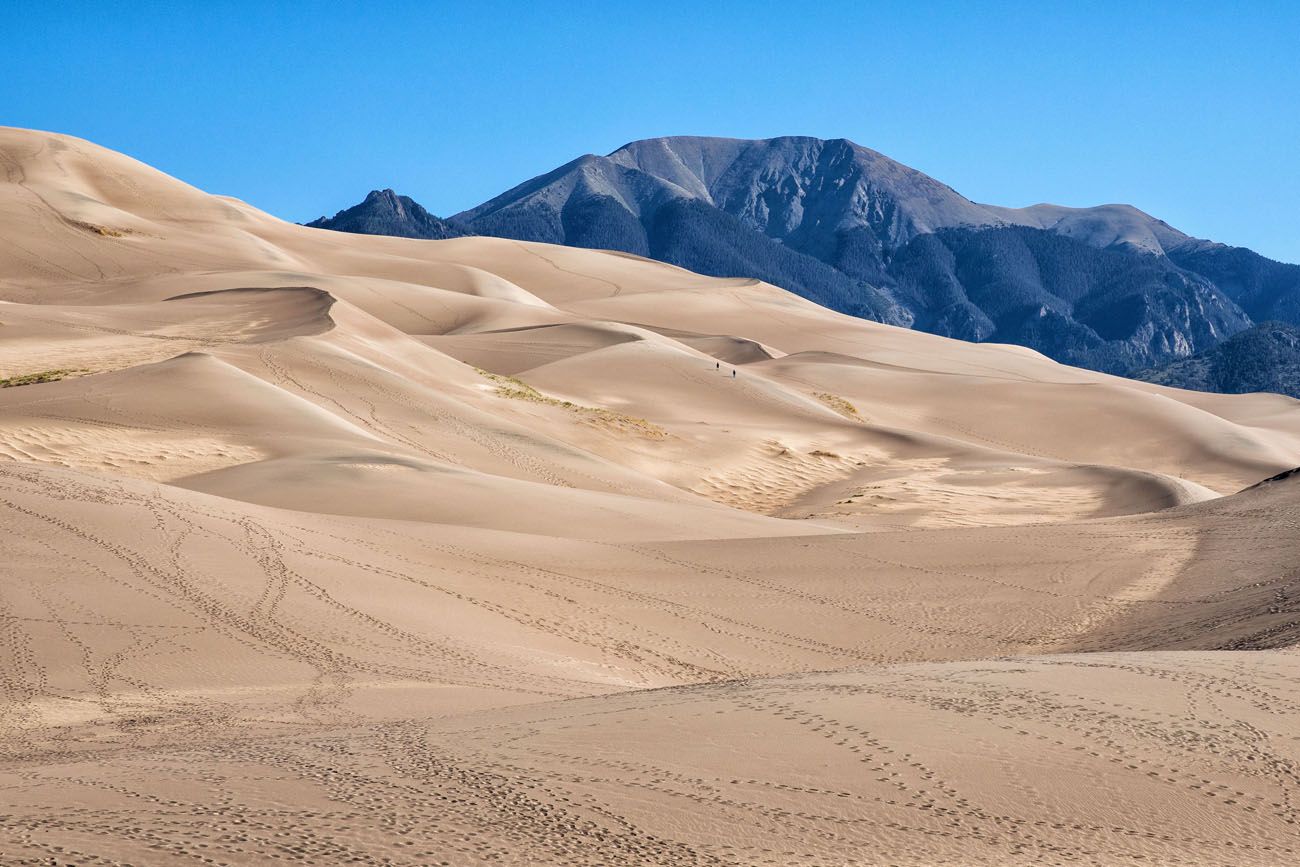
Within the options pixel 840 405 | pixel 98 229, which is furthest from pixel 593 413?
pixel 98 229

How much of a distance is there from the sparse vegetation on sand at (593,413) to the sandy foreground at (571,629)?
0.16 meters

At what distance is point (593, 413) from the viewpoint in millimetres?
27906

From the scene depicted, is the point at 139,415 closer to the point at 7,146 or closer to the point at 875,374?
the point at 875,374

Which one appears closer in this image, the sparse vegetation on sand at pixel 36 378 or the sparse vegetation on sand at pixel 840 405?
the sparse vegetation on sand at pixel 36 378

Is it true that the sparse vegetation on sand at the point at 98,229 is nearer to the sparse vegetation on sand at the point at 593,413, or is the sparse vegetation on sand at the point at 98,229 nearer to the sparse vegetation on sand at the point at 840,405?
the sparse vegetation on sand at the point at 593,413

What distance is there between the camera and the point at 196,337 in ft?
94.1

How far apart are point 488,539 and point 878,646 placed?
15.3ft

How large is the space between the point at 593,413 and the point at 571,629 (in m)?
16.9

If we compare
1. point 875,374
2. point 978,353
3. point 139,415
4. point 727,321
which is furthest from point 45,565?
point 978,353

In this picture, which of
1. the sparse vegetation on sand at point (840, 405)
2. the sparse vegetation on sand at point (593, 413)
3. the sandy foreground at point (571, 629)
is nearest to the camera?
the sandy foreground at point (571, 629)

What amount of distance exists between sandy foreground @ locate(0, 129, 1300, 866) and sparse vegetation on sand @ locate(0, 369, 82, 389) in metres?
0.21

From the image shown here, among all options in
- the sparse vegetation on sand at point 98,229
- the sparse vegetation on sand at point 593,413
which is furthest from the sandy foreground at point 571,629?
the sparse vegetation on sand at point 98,229

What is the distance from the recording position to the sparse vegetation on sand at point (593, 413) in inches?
1062

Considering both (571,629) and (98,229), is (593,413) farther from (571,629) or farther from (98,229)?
(98,229)
